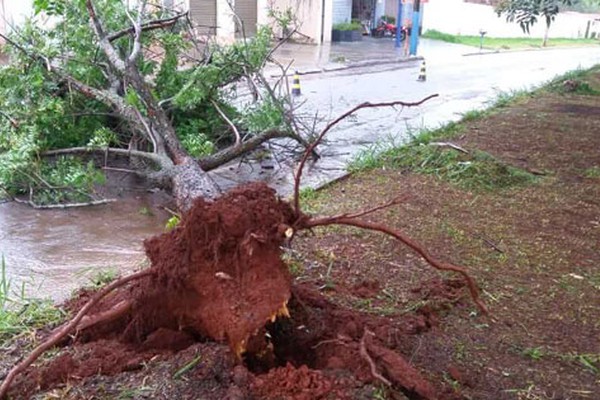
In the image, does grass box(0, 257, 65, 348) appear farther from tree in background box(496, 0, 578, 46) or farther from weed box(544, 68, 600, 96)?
weed box(544, 68, 600, 96)

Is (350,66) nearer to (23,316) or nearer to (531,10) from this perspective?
(531,10)

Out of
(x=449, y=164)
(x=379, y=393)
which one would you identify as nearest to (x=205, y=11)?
(x=449, y=164)

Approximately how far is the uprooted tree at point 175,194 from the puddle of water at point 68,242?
0.37 metres

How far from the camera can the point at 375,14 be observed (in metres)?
29.6

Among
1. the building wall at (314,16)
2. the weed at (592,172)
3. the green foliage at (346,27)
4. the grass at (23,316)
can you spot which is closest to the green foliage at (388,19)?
the green foliage at (346,27)

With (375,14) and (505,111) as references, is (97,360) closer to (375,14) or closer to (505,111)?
(505,111)

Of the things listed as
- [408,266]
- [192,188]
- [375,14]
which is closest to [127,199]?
[192,188]

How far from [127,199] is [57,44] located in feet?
6.16

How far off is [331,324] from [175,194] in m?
1.84

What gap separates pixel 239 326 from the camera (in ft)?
8.21

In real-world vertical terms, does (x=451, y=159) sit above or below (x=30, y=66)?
below

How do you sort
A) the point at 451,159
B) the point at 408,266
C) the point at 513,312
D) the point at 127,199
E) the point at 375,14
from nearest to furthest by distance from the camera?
1. the point at 513,312
2. the point at 408,266
3. the point at 127,199
4. the point at 451,159
5. the point at 375,14

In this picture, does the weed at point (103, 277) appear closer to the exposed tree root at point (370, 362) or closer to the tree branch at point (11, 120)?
the exposed tree root at point (370, 362)

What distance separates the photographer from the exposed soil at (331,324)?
248 cm
